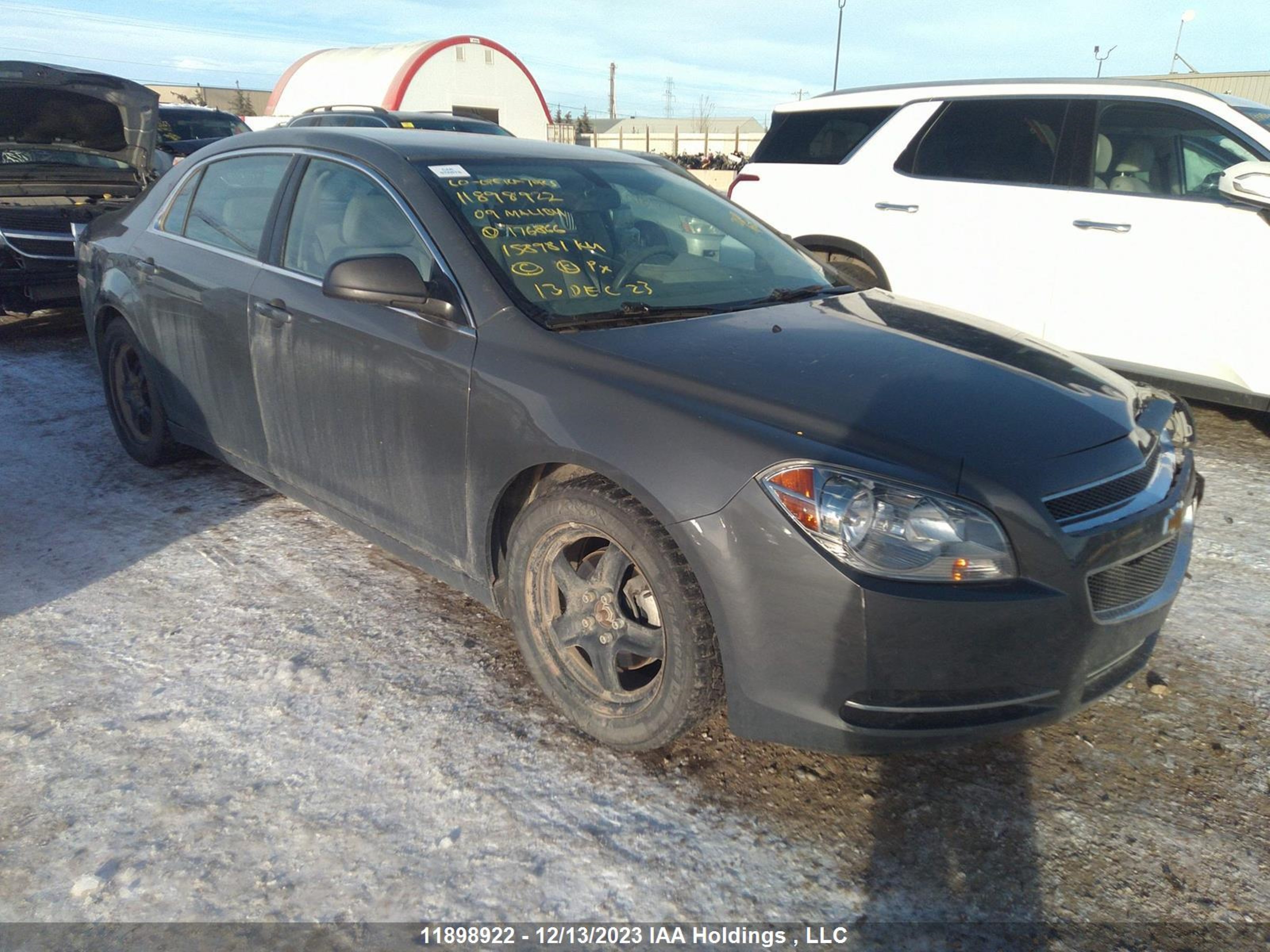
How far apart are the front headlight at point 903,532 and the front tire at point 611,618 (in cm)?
39

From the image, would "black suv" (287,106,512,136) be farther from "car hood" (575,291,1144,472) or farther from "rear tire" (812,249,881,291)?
"car hood" (575,291,1144,472)

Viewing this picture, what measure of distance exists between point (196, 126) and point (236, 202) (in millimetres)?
12904

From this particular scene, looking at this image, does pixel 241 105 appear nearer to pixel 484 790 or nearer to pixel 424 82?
pixel 424 82

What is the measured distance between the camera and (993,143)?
19.0ft

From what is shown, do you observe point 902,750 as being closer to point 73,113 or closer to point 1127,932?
point 1127,932

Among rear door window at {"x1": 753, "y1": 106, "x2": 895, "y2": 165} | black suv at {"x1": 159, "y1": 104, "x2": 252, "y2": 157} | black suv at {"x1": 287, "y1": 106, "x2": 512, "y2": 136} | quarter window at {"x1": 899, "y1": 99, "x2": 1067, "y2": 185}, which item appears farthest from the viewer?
black suv at {"x1": 159, "y1": 104, "x2": 252, "y2": 157}

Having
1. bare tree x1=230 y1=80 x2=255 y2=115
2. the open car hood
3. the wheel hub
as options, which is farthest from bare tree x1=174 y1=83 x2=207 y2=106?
the wheel hub

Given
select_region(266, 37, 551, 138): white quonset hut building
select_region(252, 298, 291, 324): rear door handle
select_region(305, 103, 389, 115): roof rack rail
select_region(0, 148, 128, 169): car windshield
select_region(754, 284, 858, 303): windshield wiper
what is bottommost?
select_region(252, 298, 291, 324): rear door handle

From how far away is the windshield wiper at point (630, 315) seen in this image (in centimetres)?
285

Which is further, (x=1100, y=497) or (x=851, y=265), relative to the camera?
(x=851, y=265)

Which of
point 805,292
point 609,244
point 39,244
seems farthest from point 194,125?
point 805,292

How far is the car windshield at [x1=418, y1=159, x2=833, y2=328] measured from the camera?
3.00 metres

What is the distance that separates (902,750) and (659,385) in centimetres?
109

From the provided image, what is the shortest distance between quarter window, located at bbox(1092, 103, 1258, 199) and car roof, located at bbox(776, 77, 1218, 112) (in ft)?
0.27
